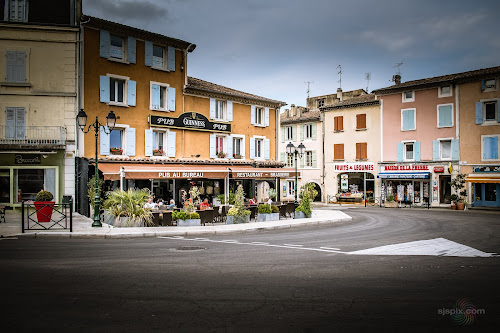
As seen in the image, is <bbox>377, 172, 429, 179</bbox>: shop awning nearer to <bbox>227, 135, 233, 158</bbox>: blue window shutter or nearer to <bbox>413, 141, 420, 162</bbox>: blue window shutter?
<bbox>413, 141, 420, 162</bbox>: blue window shutter

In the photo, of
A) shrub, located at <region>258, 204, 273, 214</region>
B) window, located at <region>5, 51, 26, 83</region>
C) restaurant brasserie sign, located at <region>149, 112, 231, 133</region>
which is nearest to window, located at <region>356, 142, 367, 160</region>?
restaurant brasserie sign, located at <region>149, 112, 231, 133</region>

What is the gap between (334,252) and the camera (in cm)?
1110

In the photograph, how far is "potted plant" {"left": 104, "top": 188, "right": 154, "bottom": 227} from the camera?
1648cm

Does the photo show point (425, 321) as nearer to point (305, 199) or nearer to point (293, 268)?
point (293, 268)

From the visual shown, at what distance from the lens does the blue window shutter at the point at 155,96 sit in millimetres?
25359

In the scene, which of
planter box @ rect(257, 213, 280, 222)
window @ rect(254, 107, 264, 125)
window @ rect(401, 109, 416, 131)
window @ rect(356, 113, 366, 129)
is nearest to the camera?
planter box @ rect(257, 213, 280, 222)

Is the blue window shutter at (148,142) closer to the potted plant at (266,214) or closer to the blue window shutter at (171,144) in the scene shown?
the blue window shutter at (171,144)

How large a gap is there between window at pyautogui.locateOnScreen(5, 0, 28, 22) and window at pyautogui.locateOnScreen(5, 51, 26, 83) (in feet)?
6.67

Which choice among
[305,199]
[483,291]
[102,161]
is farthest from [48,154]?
[483,291]

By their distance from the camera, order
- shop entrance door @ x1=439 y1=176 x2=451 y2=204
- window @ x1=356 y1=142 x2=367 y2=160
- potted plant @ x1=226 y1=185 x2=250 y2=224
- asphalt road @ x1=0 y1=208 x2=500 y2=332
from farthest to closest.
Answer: window @ x1=356 y1=142 x2=367 y2=160, shop entrance door @ x1=439 y1=176 x2=451 y2=204, potted plant @ x1=226 y1=185 x2=250 y2=224, asphalt road @ x1=0 y1=208 x2=500 y2=332

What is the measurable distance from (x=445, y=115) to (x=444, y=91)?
2.01 m

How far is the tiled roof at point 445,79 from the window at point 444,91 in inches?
23.4

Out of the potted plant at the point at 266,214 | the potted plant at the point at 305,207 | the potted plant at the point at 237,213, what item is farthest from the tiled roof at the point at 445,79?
the potted plant at the point at 237,213

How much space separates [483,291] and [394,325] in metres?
2.73
